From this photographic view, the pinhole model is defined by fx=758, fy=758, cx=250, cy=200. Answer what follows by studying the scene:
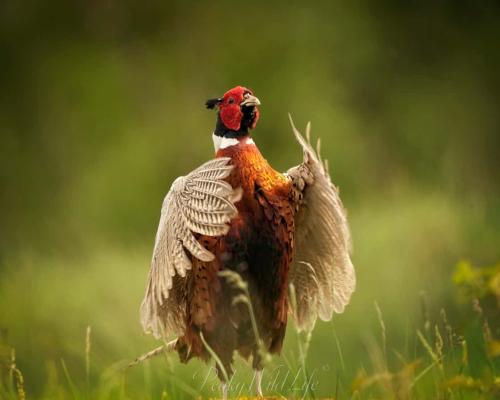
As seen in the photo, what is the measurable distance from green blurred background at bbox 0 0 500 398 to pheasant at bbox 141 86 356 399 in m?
1.62

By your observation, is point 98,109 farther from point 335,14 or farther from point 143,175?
point 335,14

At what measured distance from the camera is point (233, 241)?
9.63 ft

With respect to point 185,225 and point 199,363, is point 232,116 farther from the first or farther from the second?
point 199,363

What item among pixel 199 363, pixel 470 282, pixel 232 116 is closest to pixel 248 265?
pixel 232 116

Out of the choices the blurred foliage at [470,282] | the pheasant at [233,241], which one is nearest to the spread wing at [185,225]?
the pheasant at [233,241]

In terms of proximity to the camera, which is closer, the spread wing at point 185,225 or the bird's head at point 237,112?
the spread wing at point 185,225

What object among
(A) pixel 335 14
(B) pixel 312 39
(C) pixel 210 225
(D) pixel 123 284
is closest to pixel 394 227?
(D) pixel 123 284

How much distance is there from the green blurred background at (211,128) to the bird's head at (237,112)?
6.25 ft

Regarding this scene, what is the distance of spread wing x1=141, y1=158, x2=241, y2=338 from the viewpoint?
281 centimetres

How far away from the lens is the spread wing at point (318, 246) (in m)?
3.04

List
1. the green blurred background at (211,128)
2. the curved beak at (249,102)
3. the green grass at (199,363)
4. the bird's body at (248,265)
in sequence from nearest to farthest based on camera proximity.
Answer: the green grass at (199,363)
the bird's body at (248,265)
the curved beak at (249,102)
the green blurred background at (211,128)

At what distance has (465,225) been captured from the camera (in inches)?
205

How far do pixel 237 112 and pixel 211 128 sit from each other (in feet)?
18.5

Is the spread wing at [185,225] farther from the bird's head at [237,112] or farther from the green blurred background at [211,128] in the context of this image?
the green blurred background at [211,128]
